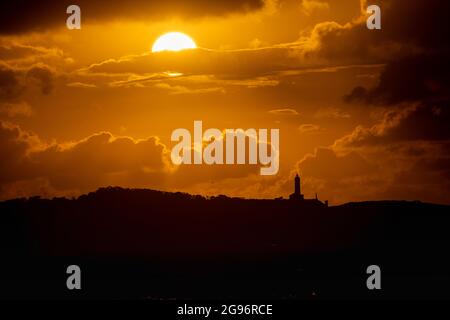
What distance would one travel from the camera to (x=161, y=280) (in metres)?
196

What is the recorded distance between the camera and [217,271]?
194000 millimetres

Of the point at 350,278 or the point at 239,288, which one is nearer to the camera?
the point at 239,288

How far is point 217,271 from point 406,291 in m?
38.1
